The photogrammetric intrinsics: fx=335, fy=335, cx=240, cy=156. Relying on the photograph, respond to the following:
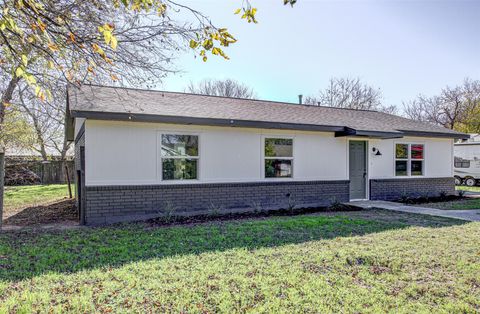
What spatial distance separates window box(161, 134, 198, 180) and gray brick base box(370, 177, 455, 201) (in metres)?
6.63

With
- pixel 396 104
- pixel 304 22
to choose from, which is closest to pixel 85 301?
pixel 304 22

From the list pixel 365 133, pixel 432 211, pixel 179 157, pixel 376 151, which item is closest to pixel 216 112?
pixel 179 157

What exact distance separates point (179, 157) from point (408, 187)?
884 cm

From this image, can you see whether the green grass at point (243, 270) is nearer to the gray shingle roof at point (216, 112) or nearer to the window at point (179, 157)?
the window at point (179, 157)

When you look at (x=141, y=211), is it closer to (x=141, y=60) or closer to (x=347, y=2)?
(x=141, y=60)

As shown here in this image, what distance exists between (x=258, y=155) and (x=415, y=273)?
6003 mm

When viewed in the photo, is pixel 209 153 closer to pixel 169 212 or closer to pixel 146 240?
pixel 169 212

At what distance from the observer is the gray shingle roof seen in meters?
7.99

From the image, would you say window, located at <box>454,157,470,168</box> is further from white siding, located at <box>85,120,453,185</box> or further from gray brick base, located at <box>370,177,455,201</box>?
white siding, located at <box>85,120,453,185</box>

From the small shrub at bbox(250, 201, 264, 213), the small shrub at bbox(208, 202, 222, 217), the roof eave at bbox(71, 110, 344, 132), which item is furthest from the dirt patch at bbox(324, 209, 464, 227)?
the small shrub at bbox(208, 202, 222, 217)

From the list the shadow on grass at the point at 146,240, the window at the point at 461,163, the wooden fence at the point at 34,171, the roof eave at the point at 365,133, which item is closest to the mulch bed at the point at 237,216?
the shadow on grass at the point at 146,240

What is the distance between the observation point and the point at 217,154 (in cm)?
932

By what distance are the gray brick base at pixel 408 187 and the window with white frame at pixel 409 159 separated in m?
0.32

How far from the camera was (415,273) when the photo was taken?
14.3 ft
